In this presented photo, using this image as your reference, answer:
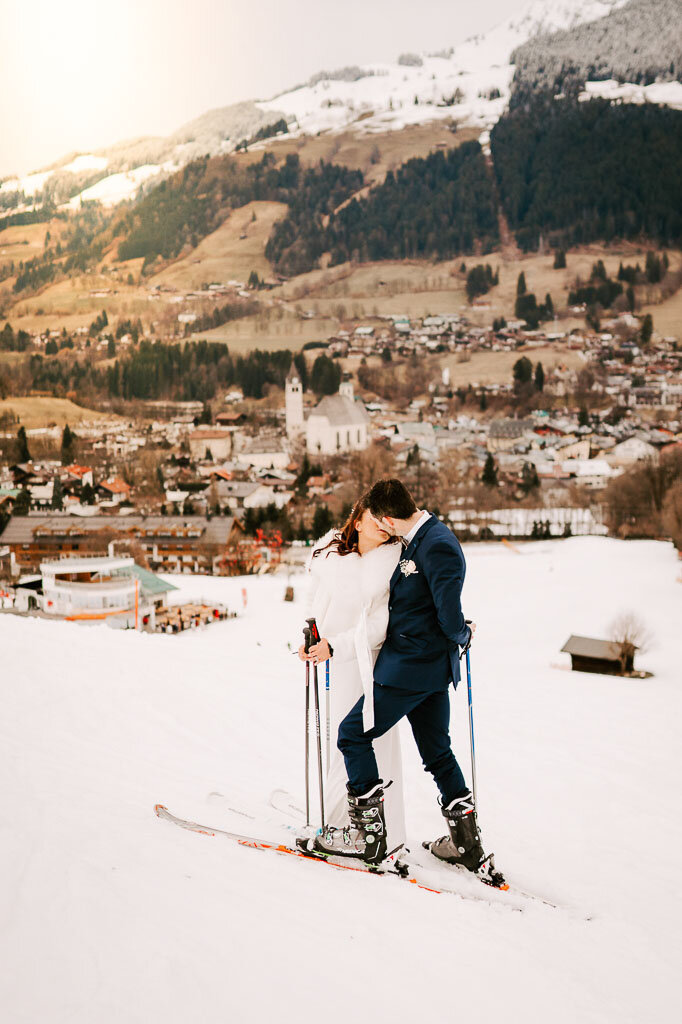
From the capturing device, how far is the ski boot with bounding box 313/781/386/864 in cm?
203

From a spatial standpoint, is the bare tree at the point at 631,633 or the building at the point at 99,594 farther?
the building at the point at 99,594

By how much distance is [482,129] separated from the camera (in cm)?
7131

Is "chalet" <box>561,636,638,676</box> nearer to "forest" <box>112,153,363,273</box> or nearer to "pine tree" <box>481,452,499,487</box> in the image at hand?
"pine tree" <box>481,452,499,487</box>

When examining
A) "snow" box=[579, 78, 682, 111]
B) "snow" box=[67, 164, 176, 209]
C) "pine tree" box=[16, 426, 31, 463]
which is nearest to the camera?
"pine tree" box=[16, 426, 31, 463]

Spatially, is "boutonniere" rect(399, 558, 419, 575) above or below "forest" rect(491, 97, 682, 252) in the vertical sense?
below

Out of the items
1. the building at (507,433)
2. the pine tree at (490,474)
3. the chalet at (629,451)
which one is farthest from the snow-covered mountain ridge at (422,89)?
the chalet at (629,451)

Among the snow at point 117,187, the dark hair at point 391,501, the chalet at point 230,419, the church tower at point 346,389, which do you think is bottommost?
the dark hair at point 391,501

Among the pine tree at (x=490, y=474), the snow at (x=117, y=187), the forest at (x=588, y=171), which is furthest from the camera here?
the forest at (x=588, y=171)

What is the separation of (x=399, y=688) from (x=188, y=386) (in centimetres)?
4776

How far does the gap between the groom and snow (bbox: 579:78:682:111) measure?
76.5 metres

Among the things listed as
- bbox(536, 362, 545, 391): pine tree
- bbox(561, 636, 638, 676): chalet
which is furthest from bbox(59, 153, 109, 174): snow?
bbox(561, 636, 638, 676): chalet

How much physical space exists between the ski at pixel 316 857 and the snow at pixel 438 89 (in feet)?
253

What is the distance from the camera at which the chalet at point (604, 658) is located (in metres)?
8.98

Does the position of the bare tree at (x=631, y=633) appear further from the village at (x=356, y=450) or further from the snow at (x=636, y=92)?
the snow at (x=636, y=92)
